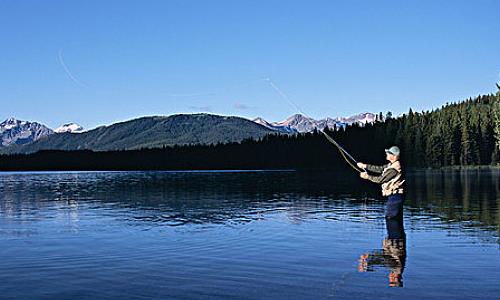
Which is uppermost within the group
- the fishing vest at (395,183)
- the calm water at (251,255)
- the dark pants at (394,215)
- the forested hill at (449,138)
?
the forested hill at (449,138)

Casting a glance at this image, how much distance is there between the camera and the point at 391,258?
1608cm

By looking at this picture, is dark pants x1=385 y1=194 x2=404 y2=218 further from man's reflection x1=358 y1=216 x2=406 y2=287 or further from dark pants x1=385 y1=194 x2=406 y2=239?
man's reflection x1=358 y1=216 x2=406 y2=287

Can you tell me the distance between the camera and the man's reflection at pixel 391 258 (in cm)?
1377

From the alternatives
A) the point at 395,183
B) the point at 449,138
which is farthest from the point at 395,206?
the point at 449,138

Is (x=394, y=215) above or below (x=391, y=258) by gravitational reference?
above

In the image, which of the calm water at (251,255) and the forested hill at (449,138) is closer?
the calm water at (251,255)

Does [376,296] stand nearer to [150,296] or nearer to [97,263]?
[150,296]

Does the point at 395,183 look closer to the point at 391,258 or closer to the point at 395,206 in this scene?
the point at 395,206

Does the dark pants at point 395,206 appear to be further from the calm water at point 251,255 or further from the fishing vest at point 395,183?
the calm water at point 251,255

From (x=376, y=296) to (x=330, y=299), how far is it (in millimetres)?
981

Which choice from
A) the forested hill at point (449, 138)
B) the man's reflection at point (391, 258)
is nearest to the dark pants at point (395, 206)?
the man's reflection at point (391, 258)

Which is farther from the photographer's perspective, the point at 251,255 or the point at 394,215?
the point at 394,215

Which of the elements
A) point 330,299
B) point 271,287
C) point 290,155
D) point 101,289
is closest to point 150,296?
point 101,289

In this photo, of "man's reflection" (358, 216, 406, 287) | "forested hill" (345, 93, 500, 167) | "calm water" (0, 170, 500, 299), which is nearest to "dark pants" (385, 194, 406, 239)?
"man's reflection" (358, 216, 406, 287)
